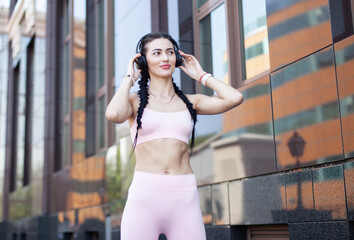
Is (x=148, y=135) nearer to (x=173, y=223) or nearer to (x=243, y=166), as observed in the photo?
(x=173, y=223)

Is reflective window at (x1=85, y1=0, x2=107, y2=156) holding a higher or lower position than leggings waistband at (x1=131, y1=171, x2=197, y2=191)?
higher

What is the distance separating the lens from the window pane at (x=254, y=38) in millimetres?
7168

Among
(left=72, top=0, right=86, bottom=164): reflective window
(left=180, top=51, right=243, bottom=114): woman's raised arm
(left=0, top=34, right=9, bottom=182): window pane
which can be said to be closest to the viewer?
(left=180, top=51, right=243, bottom=114): woman's raised arm

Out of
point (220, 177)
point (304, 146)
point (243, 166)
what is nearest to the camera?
point (304, 146)

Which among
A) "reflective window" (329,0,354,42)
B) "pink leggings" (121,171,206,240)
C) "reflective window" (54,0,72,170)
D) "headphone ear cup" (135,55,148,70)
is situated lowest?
"pink leggings" (121,171,206,240)

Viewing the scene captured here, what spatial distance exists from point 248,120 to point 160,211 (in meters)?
3.76

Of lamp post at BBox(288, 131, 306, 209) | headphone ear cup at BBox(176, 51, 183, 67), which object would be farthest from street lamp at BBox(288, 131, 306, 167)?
headphone ear cup at BBox(176, 51, 183, 67)

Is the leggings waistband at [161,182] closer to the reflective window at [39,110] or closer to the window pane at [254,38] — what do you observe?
the window pane at [254,38]

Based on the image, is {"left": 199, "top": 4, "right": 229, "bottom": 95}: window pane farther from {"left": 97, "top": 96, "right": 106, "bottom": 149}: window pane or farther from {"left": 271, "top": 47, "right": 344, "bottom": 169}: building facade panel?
{"left": 97, "top": 96, "right": 106, "bottom": 149}: window pane

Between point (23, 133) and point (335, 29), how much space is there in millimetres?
20268

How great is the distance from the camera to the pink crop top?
339 centimetres

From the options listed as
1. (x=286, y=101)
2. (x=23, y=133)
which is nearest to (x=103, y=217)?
(x=286, y=101)

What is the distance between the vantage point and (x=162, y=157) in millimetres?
3361

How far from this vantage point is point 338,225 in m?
5.11
